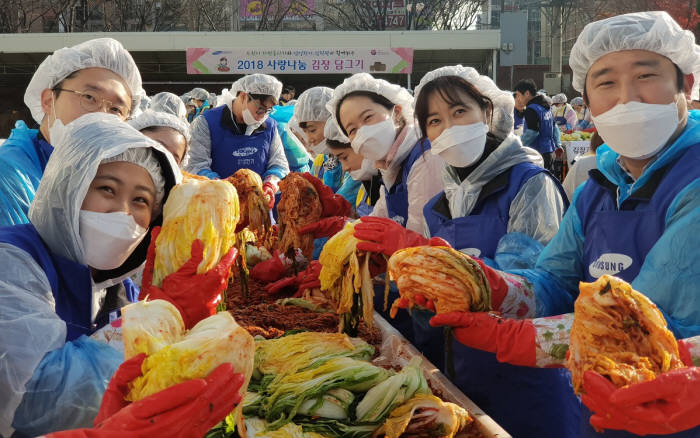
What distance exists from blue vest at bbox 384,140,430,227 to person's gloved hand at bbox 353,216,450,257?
1.15 metres

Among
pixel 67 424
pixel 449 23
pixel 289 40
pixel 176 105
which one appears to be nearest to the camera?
pixel 67 424

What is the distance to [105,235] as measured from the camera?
205 centimetres

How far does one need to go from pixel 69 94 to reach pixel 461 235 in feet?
7.40

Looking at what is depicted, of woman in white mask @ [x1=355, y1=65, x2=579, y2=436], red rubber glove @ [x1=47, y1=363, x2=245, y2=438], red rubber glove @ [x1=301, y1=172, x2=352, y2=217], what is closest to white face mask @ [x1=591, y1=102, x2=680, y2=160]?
woman in white mask @ [x1=355, y1=65, x2=579, y2=436]

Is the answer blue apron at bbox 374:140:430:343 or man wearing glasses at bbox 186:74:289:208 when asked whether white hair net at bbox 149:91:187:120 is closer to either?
man wearing glasses at bbox 186:74:289:208

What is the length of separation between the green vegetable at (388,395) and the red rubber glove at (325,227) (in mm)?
1812

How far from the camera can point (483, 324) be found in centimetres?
198

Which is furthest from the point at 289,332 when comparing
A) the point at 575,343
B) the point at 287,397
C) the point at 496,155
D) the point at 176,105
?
the point at 176,105

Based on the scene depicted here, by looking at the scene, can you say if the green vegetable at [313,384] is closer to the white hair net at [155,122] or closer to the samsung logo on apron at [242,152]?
the white hair net at [155,122]

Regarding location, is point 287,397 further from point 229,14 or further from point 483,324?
point 229,14

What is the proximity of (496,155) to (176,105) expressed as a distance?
5.05m

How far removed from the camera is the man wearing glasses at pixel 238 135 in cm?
624

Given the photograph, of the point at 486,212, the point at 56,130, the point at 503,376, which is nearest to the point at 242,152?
the point at 56,130

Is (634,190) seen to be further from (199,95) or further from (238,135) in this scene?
(199,95)
